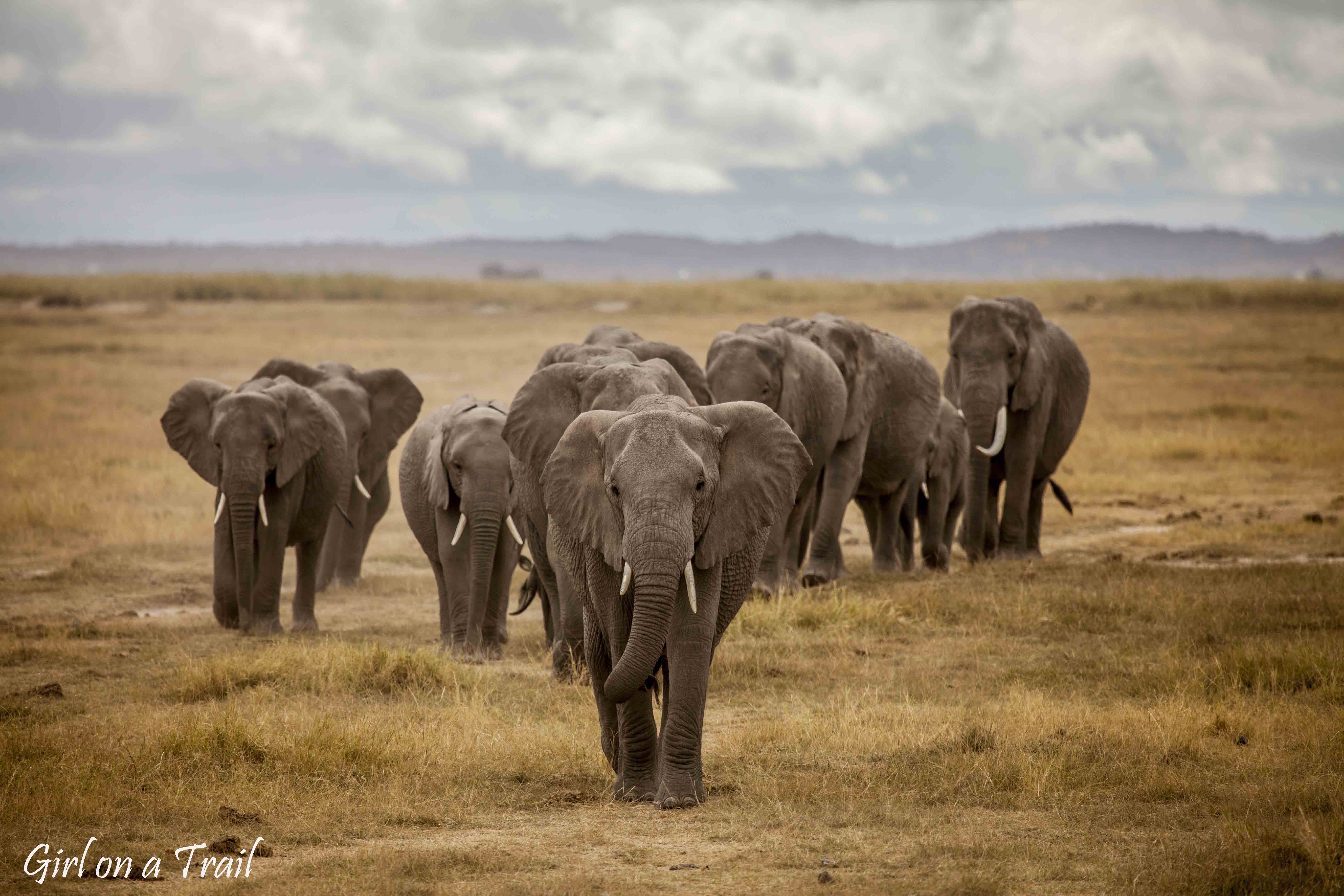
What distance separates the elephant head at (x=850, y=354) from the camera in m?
15.9

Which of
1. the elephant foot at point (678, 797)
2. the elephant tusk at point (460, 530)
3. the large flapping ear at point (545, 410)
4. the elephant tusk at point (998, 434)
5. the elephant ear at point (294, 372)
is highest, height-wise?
the large flapping ear at point (545, 410)

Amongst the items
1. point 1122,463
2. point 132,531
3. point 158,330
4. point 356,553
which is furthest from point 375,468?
point 158,330

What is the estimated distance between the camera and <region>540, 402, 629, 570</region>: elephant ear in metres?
7.49

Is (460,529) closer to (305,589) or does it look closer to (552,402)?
(305,589)

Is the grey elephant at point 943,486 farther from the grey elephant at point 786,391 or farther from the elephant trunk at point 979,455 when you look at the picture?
the grey elephant at point 786,391

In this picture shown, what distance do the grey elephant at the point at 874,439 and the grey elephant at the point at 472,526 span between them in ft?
12.8

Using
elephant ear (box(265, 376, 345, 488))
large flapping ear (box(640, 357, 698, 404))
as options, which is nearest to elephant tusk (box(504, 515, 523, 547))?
elephant ear (box(265, 376, 345, 488))

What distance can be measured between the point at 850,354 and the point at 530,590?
4.98 m

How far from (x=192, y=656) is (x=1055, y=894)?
8.49 metres

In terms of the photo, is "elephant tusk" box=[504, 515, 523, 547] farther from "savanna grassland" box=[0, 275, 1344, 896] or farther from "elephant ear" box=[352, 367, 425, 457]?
"elephant ear" box=[352, 367, 425, 457]

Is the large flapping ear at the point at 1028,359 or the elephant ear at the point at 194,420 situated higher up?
the large flapping ear at the point at 1028,359

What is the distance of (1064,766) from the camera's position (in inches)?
323

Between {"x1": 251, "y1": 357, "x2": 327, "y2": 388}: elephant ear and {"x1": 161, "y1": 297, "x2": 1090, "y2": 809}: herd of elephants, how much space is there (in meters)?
0.04

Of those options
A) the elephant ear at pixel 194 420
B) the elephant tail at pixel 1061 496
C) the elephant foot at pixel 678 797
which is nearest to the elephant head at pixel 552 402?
the elephant foot at pixel 678 797
